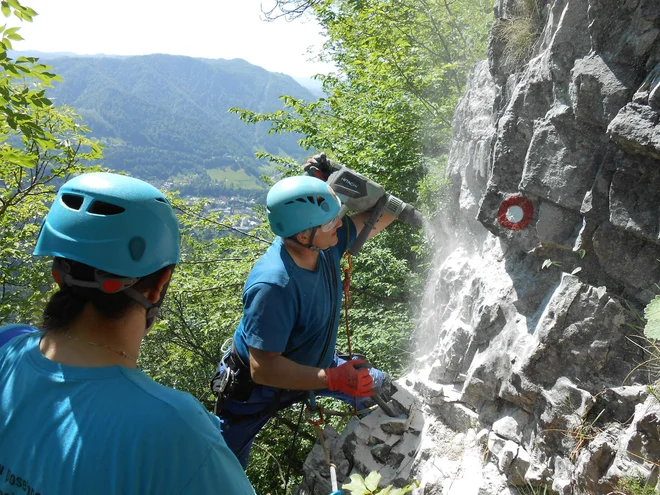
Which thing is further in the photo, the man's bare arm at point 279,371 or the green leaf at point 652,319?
the man's bare arm at point 279,371

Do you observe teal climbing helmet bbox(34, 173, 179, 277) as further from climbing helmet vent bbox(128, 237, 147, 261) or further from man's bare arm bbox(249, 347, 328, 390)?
man's bare arm bbox(249, 347, 328, 390)

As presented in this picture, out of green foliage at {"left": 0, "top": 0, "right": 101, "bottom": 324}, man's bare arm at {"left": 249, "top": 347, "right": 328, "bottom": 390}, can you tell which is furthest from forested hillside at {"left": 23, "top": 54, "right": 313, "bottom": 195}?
man's bare arm at {"left": 249, "top": 347, "right": 328, "bottom": 390}

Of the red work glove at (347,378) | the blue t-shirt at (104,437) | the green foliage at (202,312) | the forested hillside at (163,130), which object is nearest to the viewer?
the blue t-shirt at (104,437)

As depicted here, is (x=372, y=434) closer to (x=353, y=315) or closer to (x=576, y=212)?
(x=576, y=212)

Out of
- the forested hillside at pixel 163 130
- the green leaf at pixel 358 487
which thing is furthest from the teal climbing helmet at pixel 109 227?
the forested hillside at pixel 163 130

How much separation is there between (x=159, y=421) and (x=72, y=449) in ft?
0.72

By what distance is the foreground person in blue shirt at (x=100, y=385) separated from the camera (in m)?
1.15

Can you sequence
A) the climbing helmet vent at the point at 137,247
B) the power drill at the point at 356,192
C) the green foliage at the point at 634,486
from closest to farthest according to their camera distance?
the climbing helmet vent at the point at 137,247, the green foliage at the point at 634,486, the power drill at the point at 356,192

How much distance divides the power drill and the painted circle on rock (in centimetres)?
83

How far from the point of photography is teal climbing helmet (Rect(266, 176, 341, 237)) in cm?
316

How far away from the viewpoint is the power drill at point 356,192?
380cm

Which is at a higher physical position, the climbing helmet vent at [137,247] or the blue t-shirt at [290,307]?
the climbing helmet vent at [137,247]

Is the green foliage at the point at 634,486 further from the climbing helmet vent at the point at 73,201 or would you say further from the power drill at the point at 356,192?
the climbing helmet vent at the point at 73,201

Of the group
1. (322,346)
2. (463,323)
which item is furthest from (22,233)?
(463,323)
